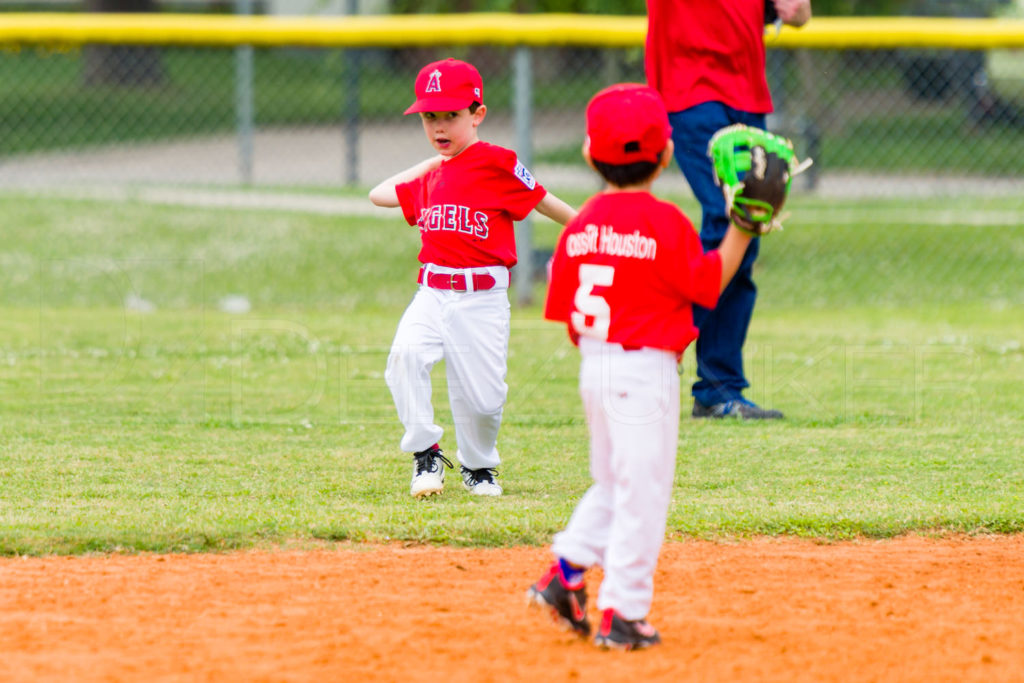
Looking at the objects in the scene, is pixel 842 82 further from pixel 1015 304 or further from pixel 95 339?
pixel 95 339

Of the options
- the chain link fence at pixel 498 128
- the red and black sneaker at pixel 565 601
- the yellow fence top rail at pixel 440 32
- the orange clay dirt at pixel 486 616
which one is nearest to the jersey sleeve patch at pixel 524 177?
the orange clay dirt at pixel 486 616

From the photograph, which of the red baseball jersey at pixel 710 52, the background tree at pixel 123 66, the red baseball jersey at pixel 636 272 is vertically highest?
the background tree at pixel 123 66

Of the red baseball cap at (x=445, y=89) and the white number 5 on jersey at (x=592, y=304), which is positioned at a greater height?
the red baseball cap at (x=445, y=89)

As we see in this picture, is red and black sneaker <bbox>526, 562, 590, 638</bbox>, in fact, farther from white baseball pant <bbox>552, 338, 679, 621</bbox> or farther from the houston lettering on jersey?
the houston lettering on jersey

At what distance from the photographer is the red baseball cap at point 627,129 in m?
3.38

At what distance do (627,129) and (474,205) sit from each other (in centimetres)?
161

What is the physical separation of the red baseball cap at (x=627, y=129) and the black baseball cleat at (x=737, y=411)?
324 centimetres

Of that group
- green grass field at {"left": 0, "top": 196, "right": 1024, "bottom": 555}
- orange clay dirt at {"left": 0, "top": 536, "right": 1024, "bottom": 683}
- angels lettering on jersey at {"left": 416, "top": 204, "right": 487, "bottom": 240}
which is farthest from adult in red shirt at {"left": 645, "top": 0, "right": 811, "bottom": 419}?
orange clay dirt at {"left": 0, "top": 536, "right": 1024, "bottom": 683}

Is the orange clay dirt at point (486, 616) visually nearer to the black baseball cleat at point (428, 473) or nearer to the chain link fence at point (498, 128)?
the black baseball cleat at point (428, 473)

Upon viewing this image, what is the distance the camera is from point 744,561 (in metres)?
4.26

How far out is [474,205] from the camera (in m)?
4.92

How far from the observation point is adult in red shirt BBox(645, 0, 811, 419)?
6398mm

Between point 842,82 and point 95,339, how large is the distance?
10.7 m

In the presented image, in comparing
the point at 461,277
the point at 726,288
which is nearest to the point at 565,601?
the point at 461,277
